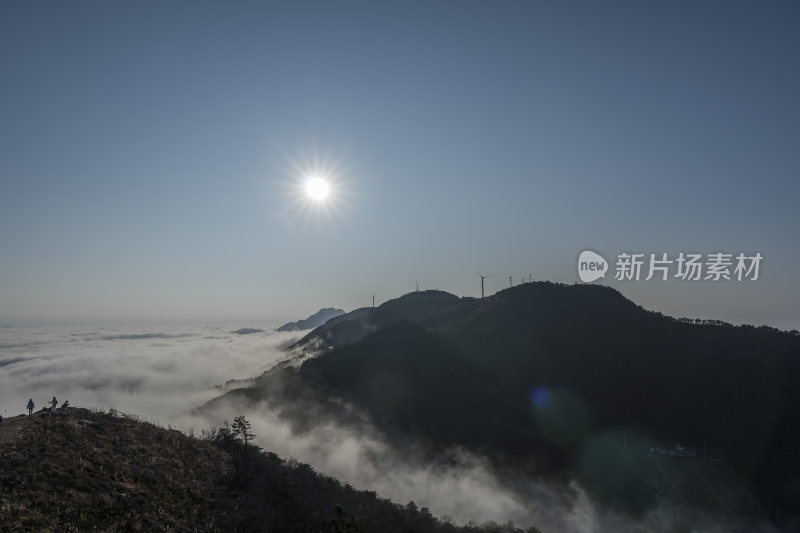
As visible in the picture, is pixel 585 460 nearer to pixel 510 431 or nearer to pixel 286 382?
pixel 510 431

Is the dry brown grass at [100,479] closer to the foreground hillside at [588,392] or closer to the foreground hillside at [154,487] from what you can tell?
the foreground hillside at [154,487]

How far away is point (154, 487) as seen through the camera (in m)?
34.2

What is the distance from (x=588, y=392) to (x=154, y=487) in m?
115

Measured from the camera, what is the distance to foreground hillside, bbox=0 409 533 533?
27.7 meters

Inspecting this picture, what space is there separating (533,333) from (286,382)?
81906 millimetres

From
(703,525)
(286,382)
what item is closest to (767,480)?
(703,525)

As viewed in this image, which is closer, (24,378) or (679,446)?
(679,446)

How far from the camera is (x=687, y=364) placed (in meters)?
120

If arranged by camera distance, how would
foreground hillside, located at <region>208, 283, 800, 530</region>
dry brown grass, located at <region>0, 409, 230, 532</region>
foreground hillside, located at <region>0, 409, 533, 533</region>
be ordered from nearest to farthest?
dry brown grass, located at <region>0, 409, 230, 532</region> < foreground hillside, located at <region>0, 409, 533, 533</region> < foreground hillside, located at <region>208, 283, 800, 530</region>

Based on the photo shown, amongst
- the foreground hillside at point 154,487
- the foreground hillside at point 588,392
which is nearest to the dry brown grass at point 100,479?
the foreground hillside at point 154,487

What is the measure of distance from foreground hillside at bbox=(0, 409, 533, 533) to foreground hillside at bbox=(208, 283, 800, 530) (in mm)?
53723

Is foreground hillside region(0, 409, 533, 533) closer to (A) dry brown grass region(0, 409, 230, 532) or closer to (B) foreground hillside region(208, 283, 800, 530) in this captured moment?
(A) dry brown grass region(0, 409, 230, 532)

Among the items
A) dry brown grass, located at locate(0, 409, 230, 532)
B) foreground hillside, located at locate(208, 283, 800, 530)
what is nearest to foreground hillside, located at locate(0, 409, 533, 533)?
dry brown grass, located at locate(0, 409, 230, 532)

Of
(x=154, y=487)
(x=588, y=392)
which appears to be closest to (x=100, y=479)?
(x=154, y=487)
